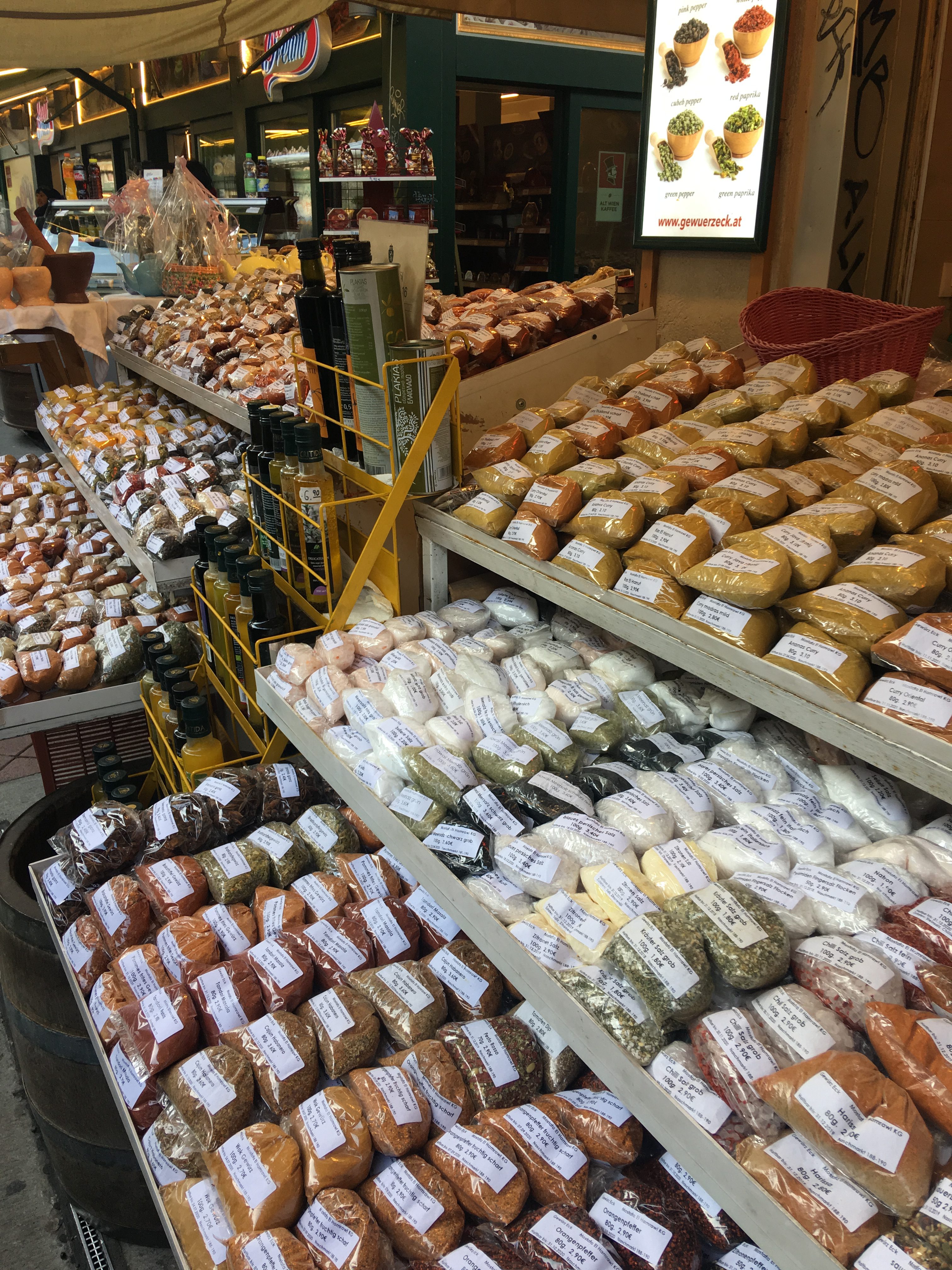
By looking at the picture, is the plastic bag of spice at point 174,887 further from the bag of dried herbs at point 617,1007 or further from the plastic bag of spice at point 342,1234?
the bag of dried herbs at point 617,1007

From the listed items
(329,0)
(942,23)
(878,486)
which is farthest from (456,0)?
(878,486)

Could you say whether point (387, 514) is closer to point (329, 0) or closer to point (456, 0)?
point (329, 0)

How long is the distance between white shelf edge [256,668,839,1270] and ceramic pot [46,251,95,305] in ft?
12.2

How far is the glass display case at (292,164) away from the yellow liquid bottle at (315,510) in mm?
6464

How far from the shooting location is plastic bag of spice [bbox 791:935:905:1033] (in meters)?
0.92

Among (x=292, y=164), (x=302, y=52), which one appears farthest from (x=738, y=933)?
(x=292, y=164)

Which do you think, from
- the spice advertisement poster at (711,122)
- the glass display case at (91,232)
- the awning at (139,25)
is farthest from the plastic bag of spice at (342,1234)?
the glass display case at (91,232)

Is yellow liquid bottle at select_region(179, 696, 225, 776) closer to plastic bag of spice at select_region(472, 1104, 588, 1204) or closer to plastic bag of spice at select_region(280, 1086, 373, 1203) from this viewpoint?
plastic bag of spice at select_region(280, 1086, 373, 1203)

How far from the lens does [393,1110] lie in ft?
3.57

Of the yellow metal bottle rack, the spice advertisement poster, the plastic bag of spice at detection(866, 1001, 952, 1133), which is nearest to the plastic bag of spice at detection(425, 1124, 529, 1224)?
the plastic bag of spice at detection(866, 1001, 952, 1133)

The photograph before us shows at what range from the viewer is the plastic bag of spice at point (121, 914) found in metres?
1.46

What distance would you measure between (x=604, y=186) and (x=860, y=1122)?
23.4 ft

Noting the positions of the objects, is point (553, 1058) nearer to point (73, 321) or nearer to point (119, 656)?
point (119, 656)

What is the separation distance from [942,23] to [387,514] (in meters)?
2.28
